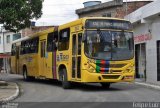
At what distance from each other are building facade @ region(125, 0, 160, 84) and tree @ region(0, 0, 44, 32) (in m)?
6.80

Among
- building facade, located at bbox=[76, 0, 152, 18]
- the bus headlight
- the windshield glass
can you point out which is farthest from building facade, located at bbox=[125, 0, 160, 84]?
building facade, located at bbox=[76, 0, 152, 18]

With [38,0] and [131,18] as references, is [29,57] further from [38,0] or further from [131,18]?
[131,18]

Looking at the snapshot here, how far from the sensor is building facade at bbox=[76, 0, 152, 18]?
38.4 meters

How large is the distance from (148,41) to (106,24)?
868 centimetres

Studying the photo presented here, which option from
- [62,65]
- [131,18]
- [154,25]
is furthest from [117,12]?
[62,65]

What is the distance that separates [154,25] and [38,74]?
25.3 feet

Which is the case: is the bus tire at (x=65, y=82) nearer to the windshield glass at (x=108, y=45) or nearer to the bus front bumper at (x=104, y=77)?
the bus front bumper at (x=104, y=77)

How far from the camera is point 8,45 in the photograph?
7338cm

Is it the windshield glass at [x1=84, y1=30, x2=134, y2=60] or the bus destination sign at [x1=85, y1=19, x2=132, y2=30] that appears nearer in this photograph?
the windshield glass at [x1=84, y1=30, x2=134, y2=60]

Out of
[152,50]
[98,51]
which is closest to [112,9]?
[152,50]

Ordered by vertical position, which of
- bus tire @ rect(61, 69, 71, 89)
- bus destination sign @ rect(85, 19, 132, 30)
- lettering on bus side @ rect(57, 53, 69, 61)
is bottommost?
bus tire @ rect(61, 69, 71, 89)

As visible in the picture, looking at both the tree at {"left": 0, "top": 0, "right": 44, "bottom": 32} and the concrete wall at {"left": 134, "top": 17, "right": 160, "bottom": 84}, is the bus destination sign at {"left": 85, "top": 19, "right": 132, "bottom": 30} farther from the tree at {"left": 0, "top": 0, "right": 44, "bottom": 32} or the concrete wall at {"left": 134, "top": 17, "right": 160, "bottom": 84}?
the tree at {"left": 0, "top": 0, "right": 44, "bottom": 32}

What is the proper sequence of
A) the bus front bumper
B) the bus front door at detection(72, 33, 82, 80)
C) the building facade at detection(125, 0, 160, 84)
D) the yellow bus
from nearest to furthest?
the bus front bumper < the yellow bus < the bus front door at detection(72, 33, 82, 80) < the building facade at detection(125, 0, 160, 84)

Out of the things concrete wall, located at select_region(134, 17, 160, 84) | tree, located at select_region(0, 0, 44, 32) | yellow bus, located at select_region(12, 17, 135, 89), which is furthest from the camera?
concrete wall, located at select_region(134, 17, 160, 84)
